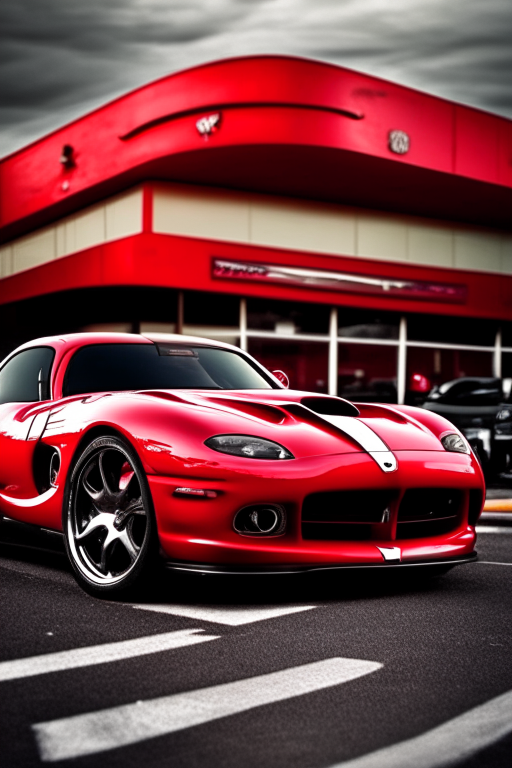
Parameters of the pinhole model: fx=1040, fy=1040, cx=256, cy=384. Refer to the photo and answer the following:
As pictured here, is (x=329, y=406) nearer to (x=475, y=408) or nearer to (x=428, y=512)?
(x=428, y=512)

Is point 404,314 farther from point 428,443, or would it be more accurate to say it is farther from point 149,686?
→ point 149,686

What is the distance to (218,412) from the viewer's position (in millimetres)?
4660

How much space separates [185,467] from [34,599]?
0.92 meters

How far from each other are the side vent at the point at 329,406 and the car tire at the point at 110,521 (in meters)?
0.96

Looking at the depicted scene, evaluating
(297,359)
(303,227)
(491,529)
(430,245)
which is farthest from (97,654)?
(430,245)

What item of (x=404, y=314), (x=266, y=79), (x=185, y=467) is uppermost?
(x=266, y=79)

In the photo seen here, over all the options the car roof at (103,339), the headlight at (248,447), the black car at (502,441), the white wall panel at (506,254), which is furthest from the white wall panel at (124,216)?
the headlight at (248,447)

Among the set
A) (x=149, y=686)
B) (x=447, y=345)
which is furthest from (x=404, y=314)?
(x=149, y=686)

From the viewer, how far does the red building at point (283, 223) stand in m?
17.9

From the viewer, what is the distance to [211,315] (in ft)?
66.5

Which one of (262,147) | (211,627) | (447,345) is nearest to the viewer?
(211,627)

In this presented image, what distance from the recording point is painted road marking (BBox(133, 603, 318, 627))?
4.21 meters

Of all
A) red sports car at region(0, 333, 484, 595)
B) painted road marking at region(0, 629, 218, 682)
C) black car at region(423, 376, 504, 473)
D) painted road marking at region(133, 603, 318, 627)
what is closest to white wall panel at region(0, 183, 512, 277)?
black car at region(423, 376, 504, 473)

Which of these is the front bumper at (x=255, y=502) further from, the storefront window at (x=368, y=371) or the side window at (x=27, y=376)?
the storefront window at (x=368, y=371)
